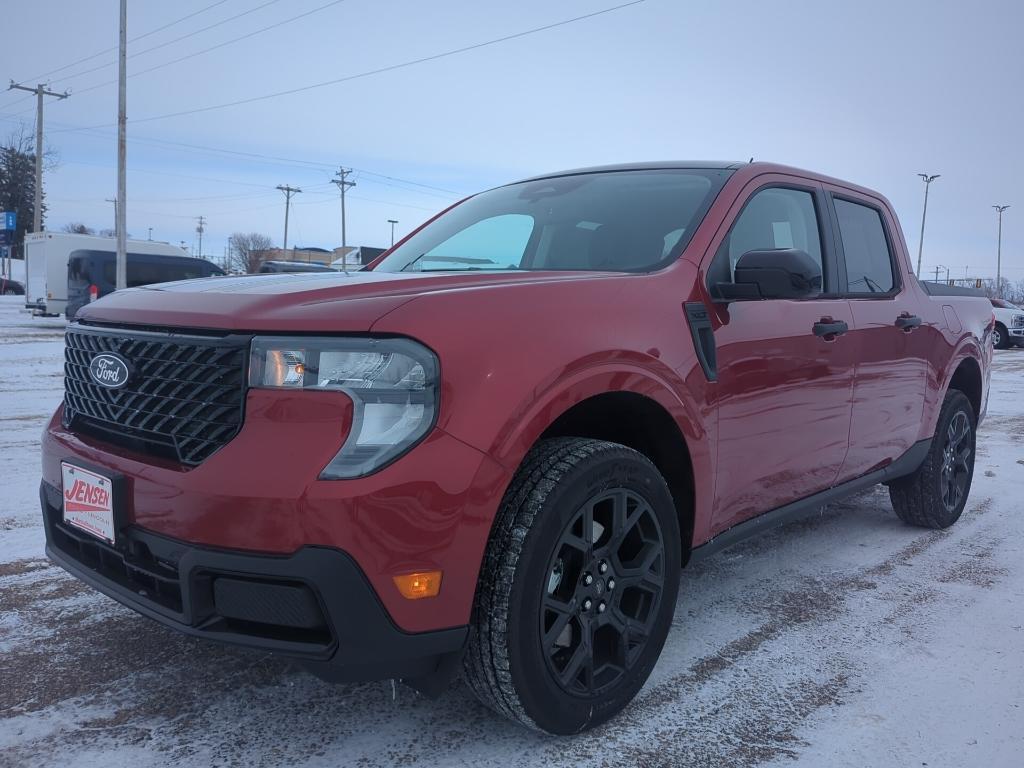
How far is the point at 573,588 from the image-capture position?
2.29m

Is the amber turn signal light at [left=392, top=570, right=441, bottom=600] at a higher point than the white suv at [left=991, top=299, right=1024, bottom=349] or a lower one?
lower

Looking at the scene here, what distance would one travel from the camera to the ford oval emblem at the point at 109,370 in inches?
90.2

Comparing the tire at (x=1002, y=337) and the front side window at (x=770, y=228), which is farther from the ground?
the front side window at (x=770, y=228)

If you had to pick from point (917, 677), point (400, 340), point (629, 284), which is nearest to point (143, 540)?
point (400, 340)

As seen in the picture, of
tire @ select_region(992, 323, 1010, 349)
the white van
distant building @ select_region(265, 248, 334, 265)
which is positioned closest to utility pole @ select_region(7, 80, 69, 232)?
the white van

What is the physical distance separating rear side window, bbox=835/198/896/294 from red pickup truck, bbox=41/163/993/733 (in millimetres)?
692

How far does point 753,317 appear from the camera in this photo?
2949mm

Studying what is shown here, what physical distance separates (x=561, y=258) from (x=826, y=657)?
172 centimetres

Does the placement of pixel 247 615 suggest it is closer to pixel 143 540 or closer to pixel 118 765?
pixel 143 540

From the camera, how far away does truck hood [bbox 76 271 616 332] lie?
201 centimetres

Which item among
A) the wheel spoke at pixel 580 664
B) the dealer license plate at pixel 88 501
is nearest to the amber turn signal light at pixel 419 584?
the wheel spoke at pixel 580 664

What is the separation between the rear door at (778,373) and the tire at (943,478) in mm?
1259

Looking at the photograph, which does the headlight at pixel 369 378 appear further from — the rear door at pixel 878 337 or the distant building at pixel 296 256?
the distant building at pixel 296 256

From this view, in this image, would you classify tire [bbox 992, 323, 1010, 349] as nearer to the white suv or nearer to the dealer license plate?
the white suv
